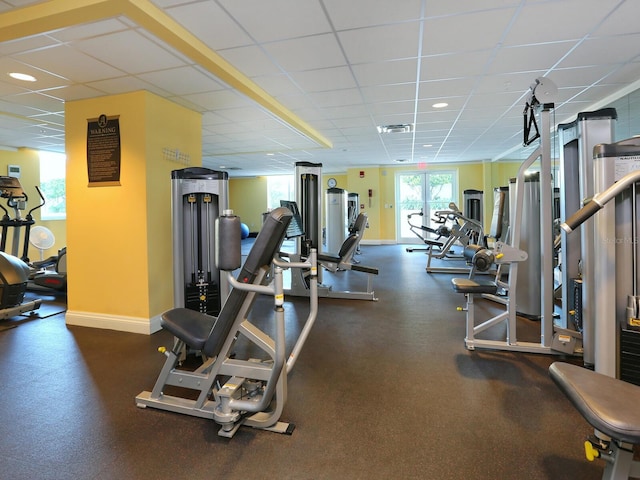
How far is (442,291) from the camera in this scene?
16.5 feet

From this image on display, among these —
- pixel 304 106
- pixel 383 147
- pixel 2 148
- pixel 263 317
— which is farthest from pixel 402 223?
pixel 2 148

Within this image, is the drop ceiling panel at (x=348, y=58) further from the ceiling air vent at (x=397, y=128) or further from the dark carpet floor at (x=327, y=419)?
the dark carpet floor at (x=327, y=419)

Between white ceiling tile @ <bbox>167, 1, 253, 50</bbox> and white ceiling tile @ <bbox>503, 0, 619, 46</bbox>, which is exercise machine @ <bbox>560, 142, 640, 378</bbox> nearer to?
white ceiling tile @ <bbox>503, 0, 619, 46</bbox>

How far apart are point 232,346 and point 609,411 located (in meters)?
1.58

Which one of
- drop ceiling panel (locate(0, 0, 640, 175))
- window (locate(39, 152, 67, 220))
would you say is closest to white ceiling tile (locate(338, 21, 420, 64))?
drop ceiling panel (locate(0, 0, 640, 175))

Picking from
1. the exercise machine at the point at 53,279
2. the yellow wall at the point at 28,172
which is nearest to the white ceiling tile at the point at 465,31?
the exercise machine at the point at 53,279

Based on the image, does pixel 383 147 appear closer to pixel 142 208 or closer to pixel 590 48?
pixel 590 48

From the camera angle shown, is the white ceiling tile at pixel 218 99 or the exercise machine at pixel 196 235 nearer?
the exercise machine at pixel 196 235

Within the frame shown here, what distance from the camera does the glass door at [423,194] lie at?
1123cm

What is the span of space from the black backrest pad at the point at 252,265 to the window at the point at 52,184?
771 cm

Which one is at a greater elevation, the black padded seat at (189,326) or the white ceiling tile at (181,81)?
the white ceiling tile at (181,81)

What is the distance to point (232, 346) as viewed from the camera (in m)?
1.91

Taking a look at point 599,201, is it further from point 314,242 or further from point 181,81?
point 314,242

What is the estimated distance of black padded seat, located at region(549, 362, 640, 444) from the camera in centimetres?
101
